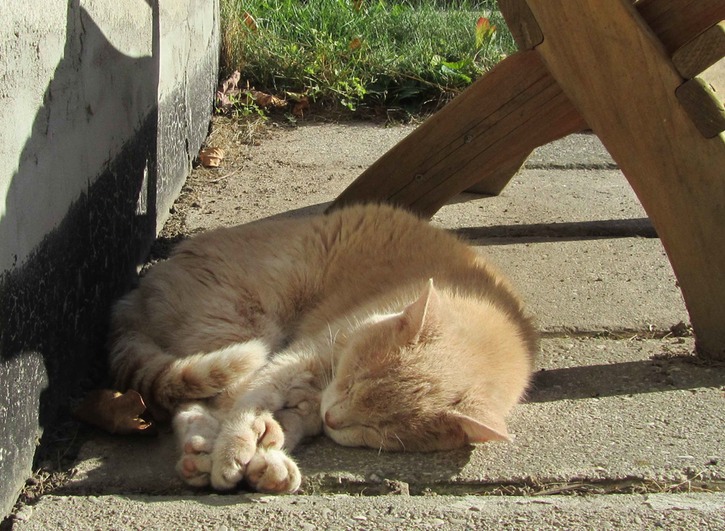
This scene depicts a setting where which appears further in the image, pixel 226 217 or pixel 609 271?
pixel 226 217

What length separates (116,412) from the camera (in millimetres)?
2449

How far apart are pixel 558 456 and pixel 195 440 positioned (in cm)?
99

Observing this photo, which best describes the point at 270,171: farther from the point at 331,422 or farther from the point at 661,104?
the point at 661,104

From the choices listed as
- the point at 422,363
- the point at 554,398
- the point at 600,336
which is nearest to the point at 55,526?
the point at 422,363

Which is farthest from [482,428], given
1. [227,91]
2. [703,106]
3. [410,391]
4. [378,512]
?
[227,91]

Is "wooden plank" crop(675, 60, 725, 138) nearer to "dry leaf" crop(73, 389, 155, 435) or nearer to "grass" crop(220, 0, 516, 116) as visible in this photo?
"dry leaf" crop(73, 389, 155, 435)

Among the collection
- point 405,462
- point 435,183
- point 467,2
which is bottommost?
point 405,462

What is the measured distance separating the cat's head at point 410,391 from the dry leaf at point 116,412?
53 centimetres

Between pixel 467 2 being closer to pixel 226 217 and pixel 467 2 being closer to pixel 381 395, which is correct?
pixel 226 217

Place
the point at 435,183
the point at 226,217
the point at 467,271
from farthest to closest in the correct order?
1. the point at 226,217
2. the point at 435,183
3. the point at 467,271

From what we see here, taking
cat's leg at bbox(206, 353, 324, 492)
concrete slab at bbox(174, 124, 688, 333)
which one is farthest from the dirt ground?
cat's leg at bbox(206, 353, 324, 492)

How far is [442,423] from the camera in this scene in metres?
2.41

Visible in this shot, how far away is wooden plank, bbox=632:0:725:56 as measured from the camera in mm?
2566

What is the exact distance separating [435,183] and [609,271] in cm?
85
